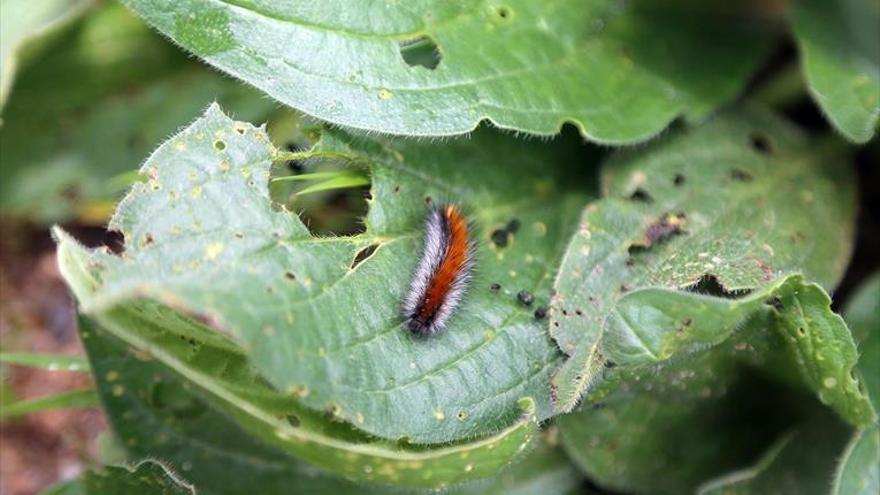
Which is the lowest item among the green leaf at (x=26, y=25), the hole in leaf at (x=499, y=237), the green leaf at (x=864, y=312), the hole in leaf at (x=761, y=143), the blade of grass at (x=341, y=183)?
the green leaf at (x=864, y=312)

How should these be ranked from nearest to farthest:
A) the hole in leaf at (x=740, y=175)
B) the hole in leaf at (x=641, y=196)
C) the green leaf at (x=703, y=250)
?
the green leaf at (x=703, y=250)
the hole in leaf at (x=641, y=196)
the hole in leaf at (x=740, y=175)

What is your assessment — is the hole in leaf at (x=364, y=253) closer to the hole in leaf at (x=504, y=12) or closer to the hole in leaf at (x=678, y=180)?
the hole in leaf at (x=504, y=12)

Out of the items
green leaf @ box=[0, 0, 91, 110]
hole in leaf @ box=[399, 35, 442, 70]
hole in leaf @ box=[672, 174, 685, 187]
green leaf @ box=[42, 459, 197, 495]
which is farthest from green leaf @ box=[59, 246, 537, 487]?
green leaf @ box=[0, 0, 91, 110]

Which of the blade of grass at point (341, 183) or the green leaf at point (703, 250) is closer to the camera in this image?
the green leaf at point (703, 250)

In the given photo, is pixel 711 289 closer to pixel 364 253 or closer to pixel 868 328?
pixel 868 328

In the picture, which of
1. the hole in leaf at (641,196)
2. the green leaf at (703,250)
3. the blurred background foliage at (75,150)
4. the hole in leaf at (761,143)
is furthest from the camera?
the blurred background foliage at (75,150)

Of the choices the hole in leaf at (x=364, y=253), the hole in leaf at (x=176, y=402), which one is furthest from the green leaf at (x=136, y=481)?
the hole in leaf at (x=364, y=253)

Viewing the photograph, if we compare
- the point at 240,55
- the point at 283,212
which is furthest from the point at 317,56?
the point at 283,212

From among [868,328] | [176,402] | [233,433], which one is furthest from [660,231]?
[176,402]
